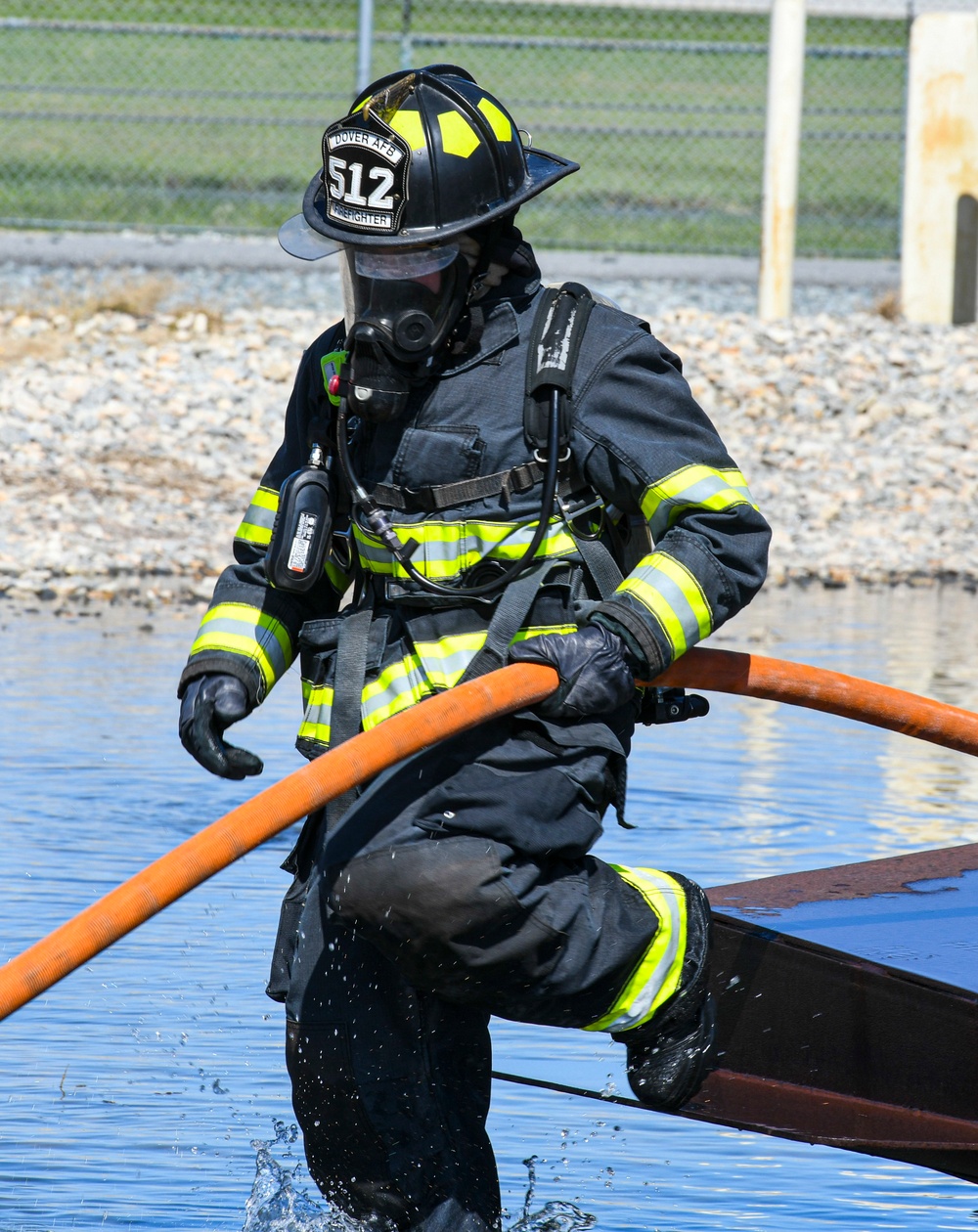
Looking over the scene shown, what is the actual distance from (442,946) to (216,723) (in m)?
0.57

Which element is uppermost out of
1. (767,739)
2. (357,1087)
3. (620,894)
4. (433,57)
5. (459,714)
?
A: (433,57)

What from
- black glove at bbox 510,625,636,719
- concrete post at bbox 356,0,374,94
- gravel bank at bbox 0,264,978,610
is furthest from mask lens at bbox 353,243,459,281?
concrete post at bbox 356,0,374,94

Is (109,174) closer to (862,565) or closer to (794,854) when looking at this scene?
(862,565)

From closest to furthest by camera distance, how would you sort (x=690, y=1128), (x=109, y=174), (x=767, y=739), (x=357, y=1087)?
1. (x=357, y=1087)
2. (x=690, y=1128)
3. (x=767, y=739)
4. (x=109, y=174)

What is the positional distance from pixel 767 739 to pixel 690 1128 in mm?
3356

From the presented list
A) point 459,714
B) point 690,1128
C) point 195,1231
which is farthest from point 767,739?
point 459,714

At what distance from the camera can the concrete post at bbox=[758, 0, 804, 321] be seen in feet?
43.1

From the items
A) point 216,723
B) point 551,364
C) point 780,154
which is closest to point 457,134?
point 551,364

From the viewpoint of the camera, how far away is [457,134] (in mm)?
3441

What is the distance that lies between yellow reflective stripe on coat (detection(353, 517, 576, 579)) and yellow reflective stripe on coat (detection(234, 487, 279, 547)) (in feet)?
1.07

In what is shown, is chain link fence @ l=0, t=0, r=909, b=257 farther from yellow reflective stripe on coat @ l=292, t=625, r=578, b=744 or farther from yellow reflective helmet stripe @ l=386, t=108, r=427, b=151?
yellow reflective stripe on coat @ l=292, t=625, r=578, b=744

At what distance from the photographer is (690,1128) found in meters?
4.50

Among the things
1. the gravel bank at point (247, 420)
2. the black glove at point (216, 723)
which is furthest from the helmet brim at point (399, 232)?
the gravel bank at point (247, 420)

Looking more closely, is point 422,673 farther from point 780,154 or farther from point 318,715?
point 780,154
